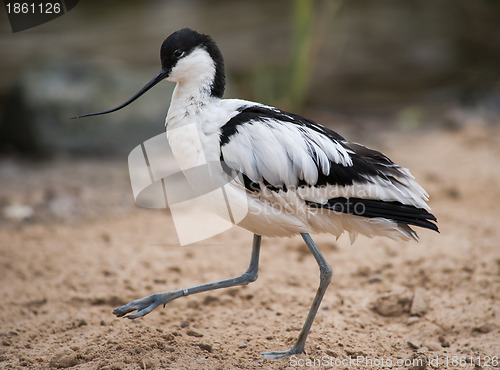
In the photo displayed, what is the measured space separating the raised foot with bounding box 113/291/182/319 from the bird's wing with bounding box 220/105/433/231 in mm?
744

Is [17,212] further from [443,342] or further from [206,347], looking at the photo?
[443,342]

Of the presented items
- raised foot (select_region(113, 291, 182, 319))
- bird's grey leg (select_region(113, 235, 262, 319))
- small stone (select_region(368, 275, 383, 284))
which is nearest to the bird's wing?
bird's grey leg (select_region(113, 235, 262, 319))

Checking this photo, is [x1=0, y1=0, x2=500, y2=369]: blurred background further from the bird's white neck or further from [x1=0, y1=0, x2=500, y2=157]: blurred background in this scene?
the bird's white neck

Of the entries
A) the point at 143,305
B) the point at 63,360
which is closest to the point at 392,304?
the point at 143,305

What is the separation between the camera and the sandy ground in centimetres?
305

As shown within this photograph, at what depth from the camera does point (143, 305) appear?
299cm

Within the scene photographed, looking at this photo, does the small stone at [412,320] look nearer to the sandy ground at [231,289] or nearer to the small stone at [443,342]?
the sandy ground at [231,289]

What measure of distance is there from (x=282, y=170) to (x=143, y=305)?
40.3 inches

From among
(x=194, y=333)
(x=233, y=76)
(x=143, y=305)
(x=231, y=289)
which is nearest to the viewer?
(x=143, y=305)

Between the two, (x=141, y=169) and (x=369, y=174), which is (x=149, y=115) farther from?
(x=369, y=174)

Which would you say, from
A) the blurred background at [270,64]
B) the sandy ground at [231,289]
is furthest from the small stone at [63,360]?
the blurred background at [270,64]

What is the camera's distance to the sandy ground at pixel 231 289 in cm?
305

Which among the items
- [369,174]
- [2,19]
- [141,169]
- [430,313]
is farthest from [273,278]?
[2,19]

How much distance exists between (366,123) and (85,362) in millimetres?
5658
